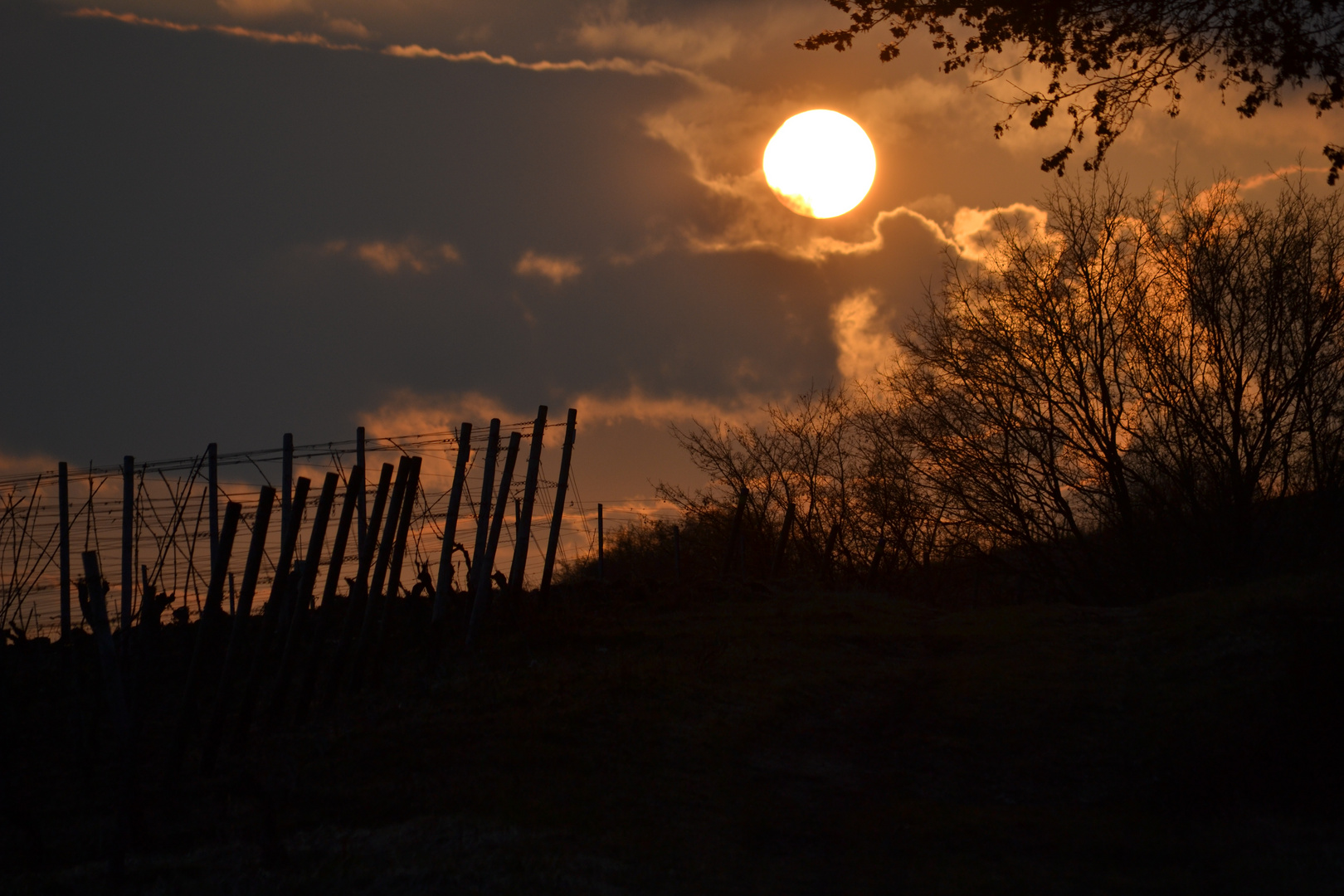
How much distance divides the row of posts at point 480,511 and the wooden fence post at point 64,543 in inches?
0.5

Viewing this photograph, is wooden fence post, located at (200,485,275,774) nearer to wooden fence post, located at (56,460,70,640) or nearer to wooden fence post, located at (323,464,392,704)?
wooden fence post, located at (323,464,392,704)

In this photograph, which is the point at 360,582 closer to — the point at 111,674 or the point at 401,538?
the point at 401,538

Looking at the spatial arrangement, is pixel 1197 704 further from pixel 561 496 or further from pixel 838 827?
pixel 561 496

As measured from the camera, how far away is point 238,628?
377 inches

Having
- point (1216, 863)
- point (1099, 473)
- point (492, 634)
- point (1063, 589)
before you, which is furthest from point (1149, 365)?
point (1216, 863)

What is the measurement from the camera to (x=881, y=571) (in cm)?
2922

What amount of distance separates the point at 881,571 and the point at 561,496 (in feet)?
48.3

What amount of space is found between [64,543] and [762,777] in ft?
43.2

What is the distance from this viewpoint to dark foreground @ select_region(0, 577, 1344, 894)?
6.34m

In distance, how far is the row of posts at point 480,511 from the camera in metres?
14.8

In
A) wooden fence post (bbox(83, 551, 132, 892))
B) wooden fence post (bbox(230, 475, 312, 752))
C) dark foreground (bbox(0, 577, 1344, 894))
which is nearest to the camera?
dark foreground (bbox(0, 577, 1344, 894))

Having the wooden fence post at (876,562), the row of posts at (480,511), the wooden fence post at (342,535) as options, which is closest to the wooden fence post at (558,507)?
the row of posts at (480,511)

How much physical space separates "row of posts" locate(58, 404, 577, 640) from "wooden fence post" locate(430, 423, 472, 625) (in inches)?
0.5

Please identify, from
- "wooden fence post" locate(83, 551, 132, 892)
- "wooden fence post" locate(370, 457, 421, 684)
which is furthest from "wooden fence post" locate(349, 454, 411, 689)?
"wooden fence post" locate(83, 551, 132, 892)
